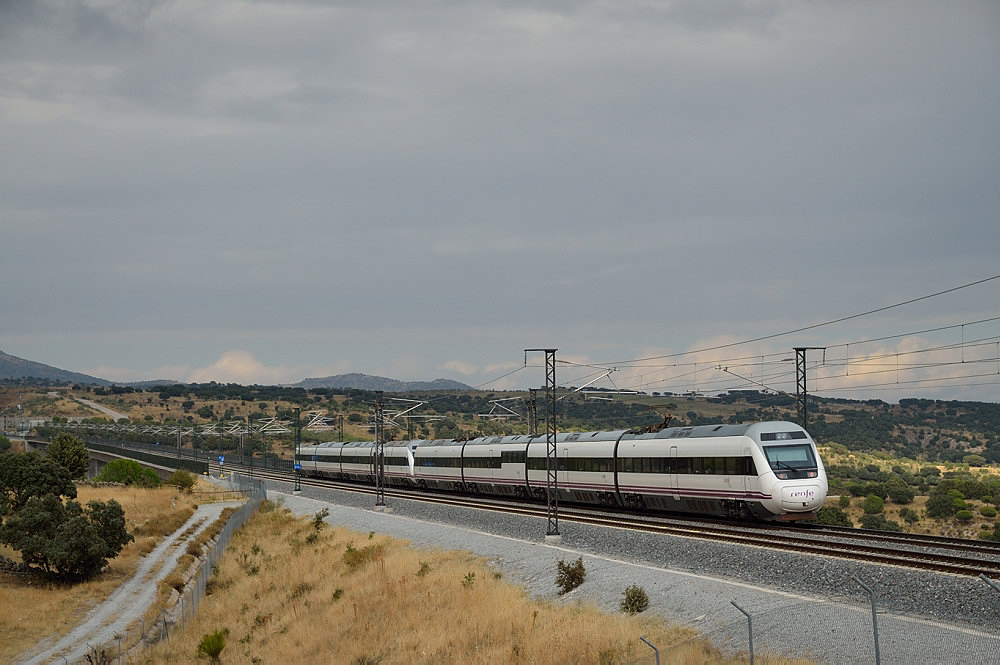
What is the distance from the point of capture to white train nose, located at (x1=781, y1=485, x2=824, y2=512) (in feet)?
114

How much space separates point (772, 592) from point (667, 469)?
17.8m

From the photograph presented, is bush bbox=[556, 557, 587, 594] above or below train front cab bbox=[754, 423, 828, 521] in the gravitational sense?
below

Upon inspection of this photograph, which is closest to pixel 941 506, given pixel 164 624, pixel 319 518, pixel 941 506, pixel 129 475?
pixel 941 506

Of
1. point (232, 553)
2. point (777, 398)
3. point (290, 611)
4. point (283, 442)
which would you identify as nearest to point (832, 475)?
point (232, 553)

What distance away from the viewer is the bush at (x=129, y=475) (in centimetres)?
10600

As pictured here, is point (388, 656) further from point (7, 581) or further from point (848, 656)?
point (7, 581)

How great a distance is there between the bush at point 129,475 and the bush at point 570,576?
85.1 meters

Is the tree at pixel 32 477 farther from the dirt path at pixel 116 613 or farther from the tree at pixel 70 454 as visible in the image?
the tree at pixel 70 454

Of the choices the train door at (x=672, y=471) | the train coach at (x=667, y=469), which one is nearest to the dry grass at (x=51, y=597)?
the train coach at (x=667, y=469)

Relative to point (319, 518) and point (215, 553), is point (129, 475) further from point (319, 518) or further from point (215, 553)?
point (215, 553)

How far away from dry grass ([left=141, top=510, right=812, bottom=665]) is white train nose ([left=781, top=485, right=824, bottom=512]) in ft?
35.5

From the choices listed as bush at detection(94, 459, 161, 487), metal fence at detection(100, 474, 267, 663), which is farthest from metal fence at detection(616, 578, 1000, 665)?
bush at detection(94, 459, 161, 487)

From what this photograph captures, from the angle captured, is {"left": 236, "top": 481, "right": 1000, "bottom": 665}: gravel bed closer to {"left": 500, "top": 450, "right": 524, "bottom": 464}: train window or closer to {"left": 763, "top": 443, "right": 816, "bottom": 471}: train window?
{"left": 763, "top": 443, "right": 816, "bottom": 471}: train window

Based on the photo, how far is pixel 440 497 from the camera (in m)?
64.3
